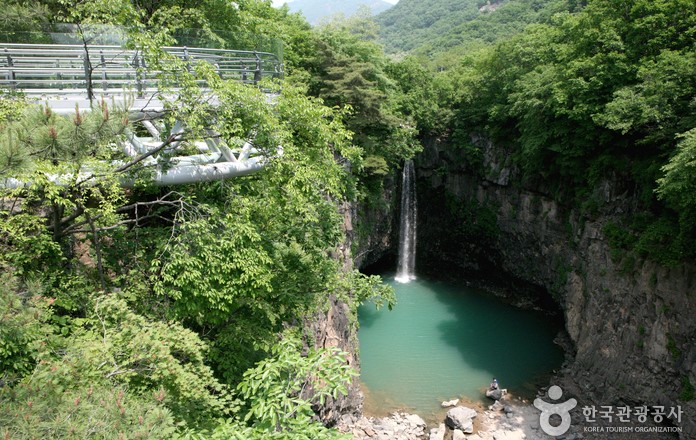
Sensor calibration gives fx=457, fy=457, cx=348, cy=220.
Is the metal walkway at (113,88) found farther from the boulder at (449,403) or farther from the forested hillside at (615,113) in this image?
the boulder at (449,403)

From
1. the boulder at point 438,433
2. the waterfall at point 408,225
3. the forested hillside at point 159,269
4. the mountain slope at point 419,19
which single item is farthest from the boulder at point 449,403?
the mountain slope at point 419,19

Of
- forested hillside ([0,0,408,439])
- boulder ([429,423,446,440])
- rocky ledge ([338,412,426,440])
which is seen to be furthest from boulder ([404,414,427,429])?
forested hillside ([0,0,408,439])

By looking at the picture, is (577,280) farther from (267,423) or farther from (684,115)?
(267,423)

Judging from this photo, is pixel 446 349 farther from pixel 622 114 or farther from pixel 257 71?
pixel 257 71

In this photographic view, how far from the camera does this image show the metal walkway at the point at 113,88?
7.15 m

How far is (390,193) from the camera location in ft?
81.2

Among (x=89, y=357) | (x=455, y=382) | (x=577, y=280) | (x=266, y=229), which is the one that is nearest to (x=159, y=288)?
(x=89, y=357)

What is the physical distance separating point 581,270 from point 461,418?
766 centimetres

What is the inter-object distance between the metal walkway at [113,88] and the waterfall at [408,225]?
59.6 feet

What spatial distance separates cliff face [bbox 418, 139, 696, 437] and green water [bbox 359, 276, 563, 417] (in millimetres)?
1619

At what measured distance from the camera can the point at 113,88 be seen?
8.24 meters

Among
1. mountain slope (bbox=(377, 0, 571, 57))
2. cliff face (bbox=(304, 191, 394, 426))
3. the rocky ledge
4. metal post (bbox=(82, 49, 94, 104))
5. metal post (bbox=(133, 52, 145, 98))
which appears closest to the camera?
metal post (bbox=(82, 49, 94, 104))

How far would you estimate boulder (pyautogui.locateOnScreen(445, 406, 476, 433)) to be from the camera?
14.3 meters

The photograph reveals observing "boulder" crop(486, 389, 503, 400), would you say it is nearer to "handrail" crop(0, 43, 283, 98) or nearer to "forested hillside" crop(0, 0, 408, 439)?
"forested hillside" crop(0, 0, 408, 439)
